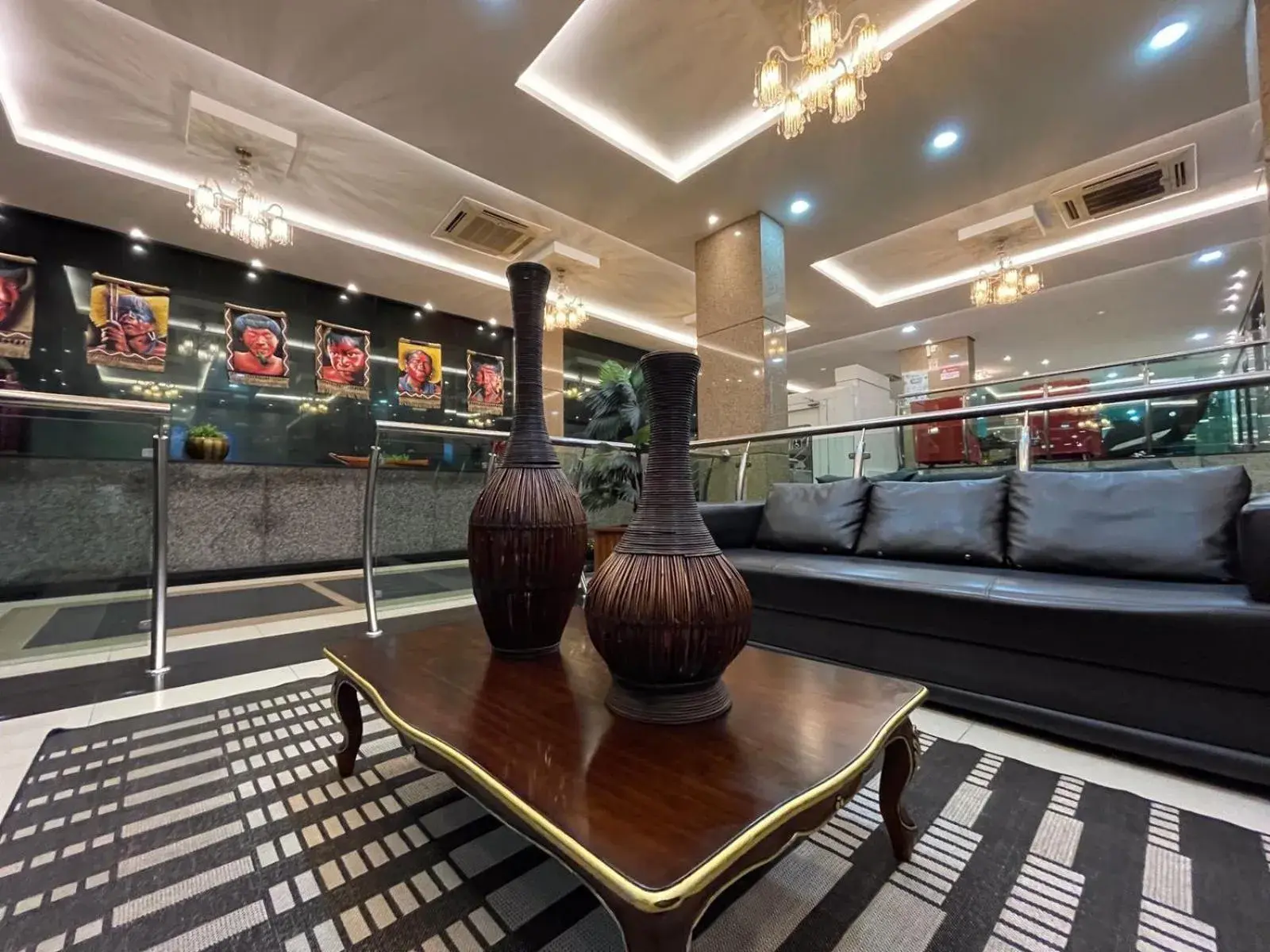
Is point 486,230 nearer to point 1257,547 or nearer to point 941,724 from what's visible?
point 941,724

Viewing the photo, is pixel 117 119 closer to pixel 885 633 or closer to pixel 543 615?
pixel 543 615

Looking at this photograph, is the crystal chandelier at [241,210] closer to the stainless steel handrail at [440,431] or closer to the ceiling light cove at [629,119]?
the stainless steel handrail at [440,431]

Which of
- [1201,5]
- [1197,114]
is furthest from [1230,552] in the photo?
[1197,114]

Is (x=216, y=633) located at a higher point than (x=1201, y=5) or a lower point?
lower

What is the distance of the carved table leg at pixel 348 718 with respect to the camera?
130 centimetres

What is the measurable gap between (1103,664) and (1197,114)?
4.31 m

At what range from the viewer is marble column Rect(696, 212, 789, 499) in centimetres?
453

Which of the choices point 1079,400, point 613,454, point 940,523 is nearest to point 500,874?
point 940,523

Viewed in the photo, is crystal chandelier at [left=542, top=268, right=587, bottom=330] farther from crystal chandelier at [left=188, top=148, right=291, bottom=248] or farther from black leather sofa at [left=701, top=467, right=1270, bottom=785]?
black leather sofa at [left=701, top=467, right=1270, bottom=785]

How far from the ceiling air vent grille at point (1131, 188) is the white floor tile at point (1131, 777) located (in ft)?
16.2

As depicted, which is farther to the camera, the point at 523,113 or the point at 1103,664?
the point at 523,113

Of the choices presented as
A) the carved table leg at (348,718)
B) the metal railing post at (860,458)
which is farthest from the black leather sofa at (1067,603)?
the carved table leg at (348,718)

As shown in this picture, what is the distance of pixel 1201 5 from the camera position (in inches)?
105

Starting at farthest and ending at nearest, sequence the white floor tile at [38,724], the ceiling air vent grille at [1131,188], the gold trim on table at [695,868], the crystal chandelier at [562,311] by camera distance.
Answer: the crystal chandelier at [562,311] < the ceiling air vent grille at [1131,188] < the white floor tile at [38,724] < the gold trim on table at [695,868]
